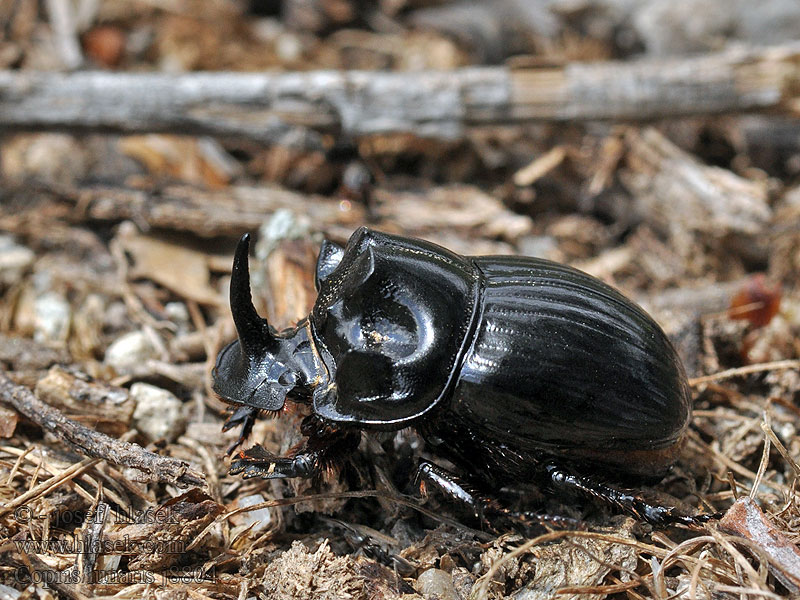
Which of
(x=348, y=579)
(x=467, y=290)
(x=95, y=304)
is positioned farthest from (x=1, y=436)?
(x=467, y=290)

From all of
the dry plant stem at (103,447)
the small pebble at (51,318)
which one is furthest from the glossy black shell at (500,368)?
the small pebble at (51,318)

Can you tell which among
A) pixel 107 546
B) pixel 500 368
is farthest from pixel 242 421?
pixel 500 368

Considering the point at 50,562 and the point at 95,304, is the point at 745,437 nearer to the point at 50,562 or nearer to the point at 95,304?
the point at 50,562

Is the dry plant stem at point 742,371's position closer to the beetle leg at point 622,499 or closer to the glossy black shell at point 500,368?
the glossy black shell at point 500,368

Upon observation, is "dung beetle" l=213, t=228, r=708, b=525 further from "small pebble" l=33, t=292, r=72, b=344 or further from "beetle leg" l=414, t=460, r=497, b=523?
"small pebble" l=33, t=292, r=72, b=344

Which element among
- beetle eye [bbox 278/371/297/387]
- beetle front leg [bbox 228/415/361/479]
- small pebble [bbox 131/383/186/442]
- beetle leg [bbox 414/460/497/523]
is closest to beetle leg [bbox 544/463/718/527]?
beetle leg [bbox 414/460/497/523]
